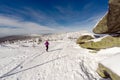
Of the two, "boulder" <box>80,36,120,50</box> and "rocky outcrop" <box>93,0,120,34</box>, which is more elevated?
"rocky outcrop" <box>93,0,120,34</box>

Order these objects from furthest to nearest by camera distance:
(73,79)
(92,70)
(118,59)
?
(92,70)
(73,79)
(118,59)

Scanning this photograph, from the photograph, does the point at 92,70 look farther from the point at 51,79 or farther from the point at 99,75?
the point at 51,79

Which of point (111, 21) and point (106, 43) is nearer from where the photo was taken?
point (111, 21)

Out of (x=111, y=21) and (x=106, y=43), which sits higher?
(x=111, y=21)

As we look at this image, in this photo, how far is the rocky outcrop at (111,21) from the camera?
14469 mm

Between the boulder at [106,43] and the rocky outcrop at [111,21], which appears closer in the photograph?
the rocky outcrop at [111,21]

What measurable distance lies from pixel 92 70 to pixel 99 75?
3.66ft

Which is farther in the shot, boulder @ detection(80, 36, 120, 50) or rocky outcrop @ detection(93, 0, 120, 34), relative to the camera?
boulder @ detection(80, 36, 120, 50)

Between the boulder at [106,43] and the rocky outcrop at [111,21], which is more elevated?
the rocky outcrop at [111,21]

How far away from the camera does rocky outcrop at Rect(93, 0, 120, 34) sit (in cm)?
1447

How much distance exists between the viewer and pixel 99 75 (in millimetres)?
9711

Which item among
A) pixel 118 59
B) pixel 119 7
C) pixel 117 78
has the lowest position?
pixel 117 78

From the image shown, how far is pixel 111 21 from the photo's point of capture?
16.2 m

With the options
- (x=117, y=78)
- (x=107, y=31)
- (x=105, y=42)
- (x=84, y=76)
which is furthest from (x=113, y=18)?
(x=117, y=78)
